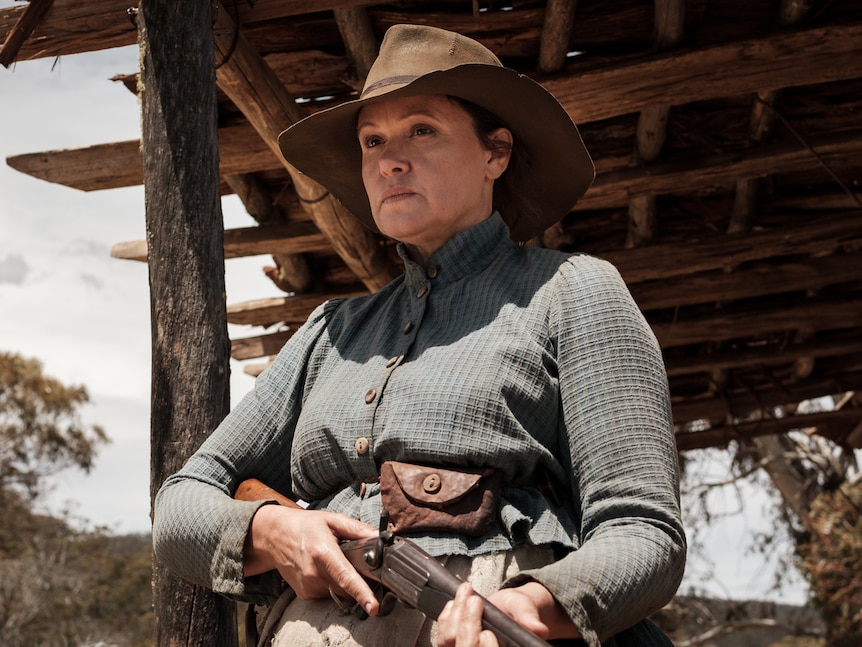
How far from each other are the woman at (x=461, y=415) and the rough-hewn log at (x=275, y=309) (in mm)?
4054

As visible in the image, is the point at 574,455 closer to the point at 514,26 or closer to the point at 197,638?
the point at 197,638

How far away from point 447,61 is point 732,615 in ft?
49.1

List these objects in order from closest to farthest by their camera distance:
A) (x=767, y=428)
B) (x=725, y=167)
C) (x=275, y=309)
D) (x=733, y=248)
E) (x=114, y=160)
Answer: (x=114, y=160) < (x=725, y=167) < (x=733, y=248) < (x=275, y=309) < (x=767, y=428)

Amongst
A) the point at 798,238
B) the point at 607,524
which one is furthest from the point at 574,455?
the point at 798,238

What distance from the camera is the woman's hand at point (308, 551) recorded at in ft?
5.76

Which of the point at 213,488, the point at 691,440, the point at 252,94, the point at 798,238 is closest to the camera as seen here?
the point at 213,488

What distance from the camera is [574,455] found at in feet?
6.04

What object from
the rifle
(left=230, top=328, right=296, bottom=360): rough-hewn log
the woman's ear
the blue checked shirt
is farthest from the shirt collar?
(left=230, top=328, right=296, bottom=360): rough-hewn log

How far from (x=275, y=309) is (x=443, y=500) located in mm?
4884

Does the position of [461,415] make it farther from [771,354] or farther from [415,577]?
[771,354]

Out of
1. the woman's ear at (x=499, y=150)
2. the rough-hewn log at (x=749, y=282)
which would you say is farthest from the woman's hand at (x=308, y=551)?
the rough-hewn log at (x=749, y=282)

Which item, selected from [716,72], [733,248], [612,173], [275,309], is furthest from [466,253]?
[275,309]

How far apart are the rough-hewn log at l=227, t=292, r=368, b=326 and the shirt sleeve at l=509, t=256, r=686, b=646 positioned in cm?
455

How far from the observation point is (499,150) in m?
2.30
